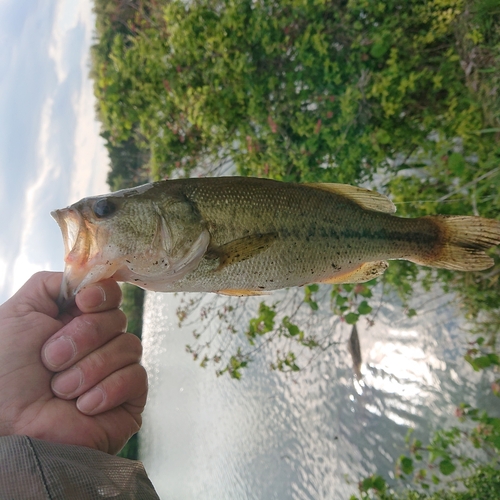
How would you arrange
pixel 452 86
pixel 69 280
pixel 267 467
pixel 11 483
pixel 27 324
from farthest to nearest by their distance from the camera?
pixel 267 467, pixel 452 86, pixel 27 324, pixel 69 280, pixel 11 483

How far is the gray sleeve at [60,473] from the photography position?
3.56 ft

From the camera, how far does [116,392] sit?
4.86 feet

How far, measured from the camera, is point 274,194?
1503 millimetres

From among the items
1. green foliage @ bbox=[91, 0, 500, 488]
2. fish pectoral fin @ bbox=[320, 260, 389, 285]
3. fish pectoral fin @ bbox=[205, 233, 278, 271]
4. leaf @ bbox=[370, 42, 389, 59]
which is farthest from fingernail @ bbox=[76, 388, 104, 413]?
leaf @ bbox=[370, 42, 389, 59]

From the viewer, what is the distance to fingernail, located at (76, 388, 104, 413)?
142 cm

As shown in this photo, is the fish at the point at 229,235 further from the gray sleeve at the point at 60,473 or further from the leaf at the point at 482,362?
the leaf at the point at 482,362

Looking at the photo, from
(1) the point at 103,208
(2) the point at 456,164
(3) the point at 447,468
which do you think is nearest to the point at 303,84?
(2) the point at 456,164

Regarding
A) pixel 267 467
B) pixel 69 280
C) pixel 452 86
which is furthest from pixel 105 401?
pixel 267 467

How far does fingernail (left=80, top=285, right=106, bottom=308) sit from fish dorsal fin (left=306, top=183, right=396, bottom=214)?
1.04 m

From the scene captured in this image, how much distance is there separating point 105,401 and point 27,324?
430 millimetres

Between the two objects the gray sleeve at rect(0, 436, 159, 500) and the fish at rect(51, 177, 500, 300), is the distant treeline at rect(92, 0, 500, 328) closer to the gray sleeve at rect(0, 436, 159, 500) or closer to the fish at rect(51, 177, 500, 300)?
the fish at rect(51, 177, 500, 300)

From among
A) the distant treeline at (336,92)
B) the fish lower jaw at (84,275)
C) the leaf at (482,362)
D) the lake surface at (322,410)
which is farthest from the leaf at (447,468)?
the fish lower jaw at (84,275)

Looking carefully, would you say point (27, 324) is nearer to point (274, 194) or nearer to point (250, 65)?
point (274, 194)

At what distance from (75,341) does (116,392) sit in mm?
266
